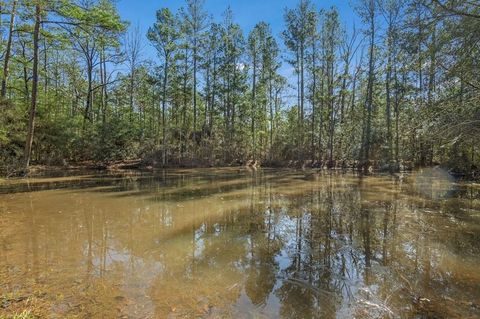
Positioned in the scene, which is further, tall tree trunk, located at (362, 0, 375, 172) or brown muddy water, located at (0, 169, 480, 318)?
tall tree trunk, located at (362, 0, 375, 172)

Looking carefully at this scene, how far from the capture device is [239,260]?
4.85 metres

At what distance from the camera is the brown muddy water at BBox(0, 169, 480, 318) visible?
11.1 feet

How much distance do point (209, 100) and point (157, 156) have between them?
7917 millimetres

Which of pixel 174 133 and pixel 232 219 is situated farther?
pixel 174 133

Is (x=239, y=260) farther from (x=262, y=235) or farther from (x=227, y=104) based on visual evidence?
(x=227, y=104)

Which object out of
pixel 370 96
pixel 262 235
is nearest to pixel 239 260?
pixel 262 235

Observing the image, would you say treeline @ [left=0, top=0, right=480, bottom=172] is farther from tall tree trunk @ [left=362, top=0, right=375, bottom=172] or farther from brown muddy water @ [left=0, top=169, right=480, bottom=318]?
brown muddy water @ [left=0, top=169, right=480, bottom=318]

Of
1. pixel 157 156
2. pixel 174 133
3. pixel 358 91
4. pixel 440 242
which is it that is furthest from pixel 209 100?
pixel 440 242

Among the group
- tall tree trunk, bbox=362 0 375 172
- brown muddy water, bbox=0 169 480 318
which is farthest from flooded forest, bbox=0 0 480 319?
tall tree trunk, bbox=362 0 375 172

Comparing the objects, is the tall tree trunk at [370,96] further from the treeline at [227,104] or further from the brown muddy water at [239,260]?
the brown muddy water at [239,260]

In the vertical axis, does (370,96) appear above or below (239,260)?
above

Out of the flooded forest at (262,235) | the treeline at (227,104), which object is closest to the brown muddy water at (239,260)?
the flooded forest at (262,235)

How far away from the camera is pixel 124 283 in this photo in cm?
397

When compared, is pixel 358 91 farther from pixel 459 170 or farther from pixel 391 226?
pixel 391 226
